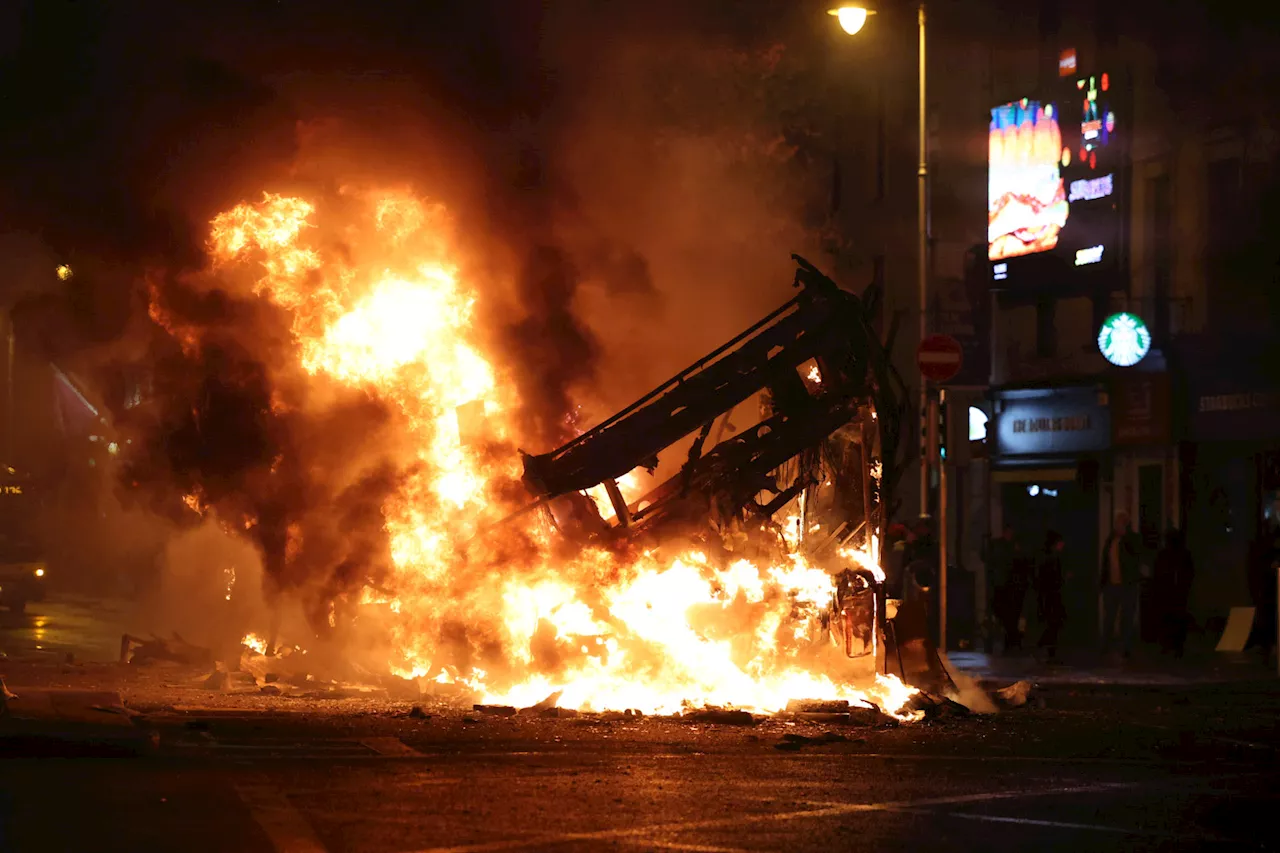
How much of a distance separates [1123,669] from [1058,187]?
36.4ft

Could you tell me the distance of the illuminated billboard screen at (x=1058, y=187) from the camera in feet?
91.7

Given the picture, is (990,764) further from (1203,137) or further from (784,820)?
(1203,137)

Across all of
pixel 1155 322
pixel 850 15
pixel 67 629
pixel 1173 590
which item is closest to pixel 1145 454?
pixel 1155 322

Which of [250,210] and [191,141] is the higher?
Result: [191,141]

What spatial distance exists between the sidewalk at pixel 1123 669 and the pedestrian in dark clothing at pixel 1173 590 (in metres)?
0.32

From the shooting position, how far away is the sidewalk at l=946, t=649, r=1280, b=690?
18891 mm

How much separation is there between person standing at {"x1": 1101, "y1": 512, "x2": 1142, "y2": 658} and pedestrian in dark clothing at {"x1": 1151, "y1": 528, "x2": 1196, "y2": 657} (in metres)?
1.20

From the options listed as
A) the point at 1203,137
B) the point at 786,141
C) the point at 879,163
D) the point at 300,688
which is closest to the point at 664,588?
the point at 300,688

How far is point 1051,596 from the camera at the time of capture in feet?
73.7

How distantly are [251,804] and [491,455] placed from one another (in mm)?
7276

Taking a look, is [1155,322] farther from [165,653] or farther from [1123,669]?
[165,653]

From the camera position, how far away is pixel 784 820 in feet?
28.3

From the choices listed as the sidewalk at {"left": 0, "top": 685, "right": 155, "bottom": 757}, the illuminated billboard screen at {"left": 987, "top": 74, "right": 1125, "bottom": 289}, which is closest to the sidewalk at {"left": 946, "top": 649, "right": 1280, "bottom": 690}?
the illuminated billboard screen at {"left": 987, "top": 74, "right": 1125, "bottom": 289}

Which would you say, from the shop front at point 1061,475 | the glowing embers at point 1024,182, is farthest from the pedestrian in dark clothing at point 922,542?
the glowing embers at point 1024,182
